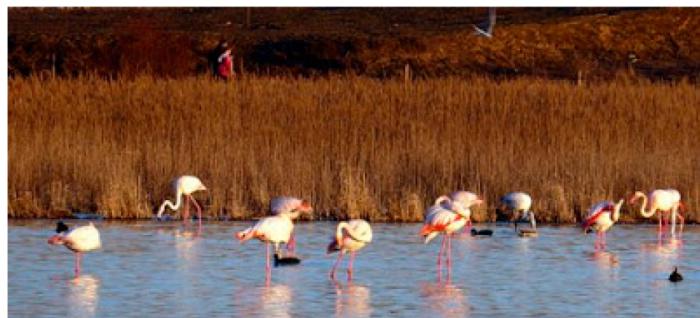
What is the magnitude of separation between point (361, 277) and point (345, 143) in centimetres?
671

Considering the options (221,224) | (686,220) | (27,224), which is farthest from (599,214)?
(27,224)

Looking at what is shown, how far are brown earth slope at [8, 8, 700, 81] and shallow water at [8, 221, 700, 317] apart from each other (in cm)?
1997

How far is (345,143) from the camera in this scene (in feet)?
57.4

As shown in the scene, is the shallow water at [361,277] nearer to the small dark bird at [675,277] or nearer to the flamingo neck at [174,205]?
the small dark bird at [675,277]

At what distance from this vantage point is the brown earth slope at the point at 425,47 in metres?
36.7

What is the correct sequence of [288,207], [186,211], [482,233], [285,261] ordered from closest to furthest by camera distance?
[285,261] → [288,207] → [482,233] → [186,211]

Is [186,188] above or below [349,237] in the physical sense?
above

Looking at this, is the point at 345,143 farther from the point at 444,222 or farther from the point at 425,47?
the point at 425,47

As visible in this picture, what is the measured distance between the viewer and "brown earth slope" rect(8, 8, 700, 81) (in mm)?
36719

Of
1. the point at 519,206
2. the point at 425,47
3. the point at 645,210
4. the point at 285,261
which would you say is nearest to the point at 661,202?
the point at 645,210

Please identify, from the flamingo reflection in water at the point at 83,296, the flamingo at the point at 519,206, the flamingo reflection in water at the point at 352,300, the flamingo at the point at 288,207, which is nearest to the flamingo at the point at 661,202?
the flamingo at the point at 519,206

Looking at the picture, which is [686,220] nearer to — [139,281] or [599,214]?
[599,214]

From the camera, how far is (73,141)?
17156 millimetres

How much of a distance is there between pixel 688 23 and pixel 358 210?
27794 mm
